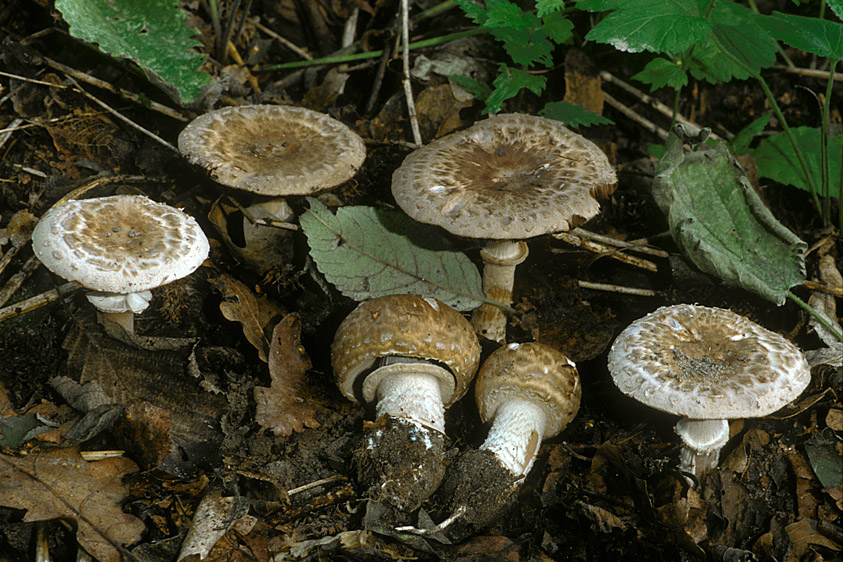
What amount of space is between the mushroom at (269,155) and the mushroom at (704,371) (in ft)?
6.83

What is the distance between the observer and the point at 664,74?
15.6ft

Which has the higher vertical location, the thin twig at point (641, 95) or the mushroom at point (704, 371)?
the thin twig at point (641, 95)

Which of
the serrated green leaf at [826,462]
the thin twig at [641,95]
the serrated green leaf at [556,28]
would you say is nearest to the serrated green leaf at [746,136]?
the thin twig at [641,95]

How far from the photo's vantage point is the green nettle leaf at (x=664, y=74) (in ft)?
15.4

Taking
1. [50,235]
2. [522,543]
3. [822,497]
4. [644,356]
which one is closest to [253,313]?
[50,235]

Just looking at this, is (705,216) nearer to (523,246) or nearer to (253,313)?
(523,246)

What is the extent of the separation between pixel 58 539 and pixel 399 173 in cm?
270

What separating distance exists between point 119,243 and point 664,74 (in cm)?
387

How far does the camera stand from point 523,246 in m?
4.31

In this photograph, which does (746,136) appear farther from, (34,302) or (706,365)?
(34,302)

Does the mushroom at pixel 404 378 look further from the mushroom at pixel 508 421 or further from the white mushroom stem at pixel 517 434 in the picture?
the white mushroom stem at pixel 517 434

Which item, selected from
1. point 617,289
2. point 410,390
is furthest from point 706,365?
point 410,390

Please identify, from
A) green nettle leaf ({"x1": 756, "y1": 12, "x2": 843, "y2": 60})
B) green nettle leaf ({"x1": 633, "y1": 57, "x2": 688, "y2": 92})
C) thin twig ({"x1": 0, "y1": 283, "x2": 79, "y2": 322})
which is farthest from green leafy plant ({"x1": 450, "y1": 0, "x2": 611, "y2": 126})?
thin twig ({"x1": 0, "y1": 283, "x2": 79, "y2": 322})

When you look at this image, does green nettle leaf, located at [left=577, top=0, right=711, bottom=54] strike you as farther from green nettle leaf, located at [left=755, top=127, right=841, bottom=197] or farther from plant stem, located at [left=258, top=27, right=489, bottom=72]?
green nettle leaf, located at [left=755, top=127, right=841, bottom=197]
